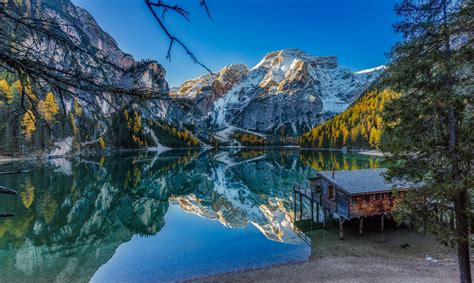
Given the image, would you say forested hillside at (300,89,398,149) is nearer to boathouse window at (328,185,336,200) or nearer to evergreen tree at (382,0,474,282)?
boathouse window at (328,185,336,200)

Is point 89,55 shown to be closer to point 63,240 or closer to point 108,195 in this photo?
point 63,240

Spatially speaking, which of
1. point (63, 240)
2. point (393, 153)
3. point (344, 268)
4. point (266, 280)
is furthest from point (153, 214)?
point (393, 153)

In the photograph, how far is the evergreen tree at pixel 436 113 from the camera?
32.0 ft

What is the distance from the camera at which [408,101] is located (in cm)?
1116

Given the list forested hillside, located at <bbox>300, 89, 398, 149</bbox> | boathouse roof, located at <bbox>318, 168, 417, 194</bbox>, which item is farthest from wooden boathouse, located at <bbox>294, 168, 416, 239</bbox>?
forested hillside, located at <bbox>300, 89, 398, 149</bbox>

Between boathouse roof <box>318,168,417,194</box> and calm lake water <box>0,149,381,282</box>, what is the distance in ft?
19.8

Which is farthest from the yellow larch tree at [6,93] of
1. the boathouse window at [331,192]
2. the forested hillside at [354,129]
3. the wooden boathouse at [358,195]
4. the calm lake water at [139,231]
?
the forested hillside at [354,129]

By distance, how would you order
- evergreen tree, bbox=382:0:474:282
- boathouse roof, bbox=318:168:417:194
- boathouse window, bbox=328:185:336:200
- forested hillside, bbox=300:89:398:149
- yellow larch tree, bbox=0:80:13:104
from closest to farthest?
1. yellow larch tree, bbox=0:80:13:104
2. evergreen tree, bbox=382:0:474:282
3. boathouse roof, bbox=318:168:417:194
4. boathouse window, bbox=328:185:336:200
5. forested hillside, bbox=300:89:398:149

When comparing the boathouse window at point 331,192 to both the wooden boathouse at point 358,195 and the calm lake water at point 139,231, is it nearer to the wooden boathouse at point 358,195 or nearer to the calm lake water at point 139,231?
the wooden boathouse at point 358,195

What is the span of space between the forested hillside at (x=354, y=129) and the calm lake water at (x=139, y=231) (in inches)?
3271

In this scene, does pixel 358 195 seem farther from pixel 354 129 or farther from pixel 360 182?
pixel 354 129

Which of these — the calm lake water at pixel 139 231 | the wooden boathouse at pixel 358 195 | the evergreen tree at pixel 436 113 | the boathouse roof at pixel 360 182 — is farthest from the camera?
the boathouse roof at pixel 360 182

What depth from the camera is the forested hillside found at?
391ft

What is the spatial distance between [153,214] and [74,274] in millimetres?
16804
